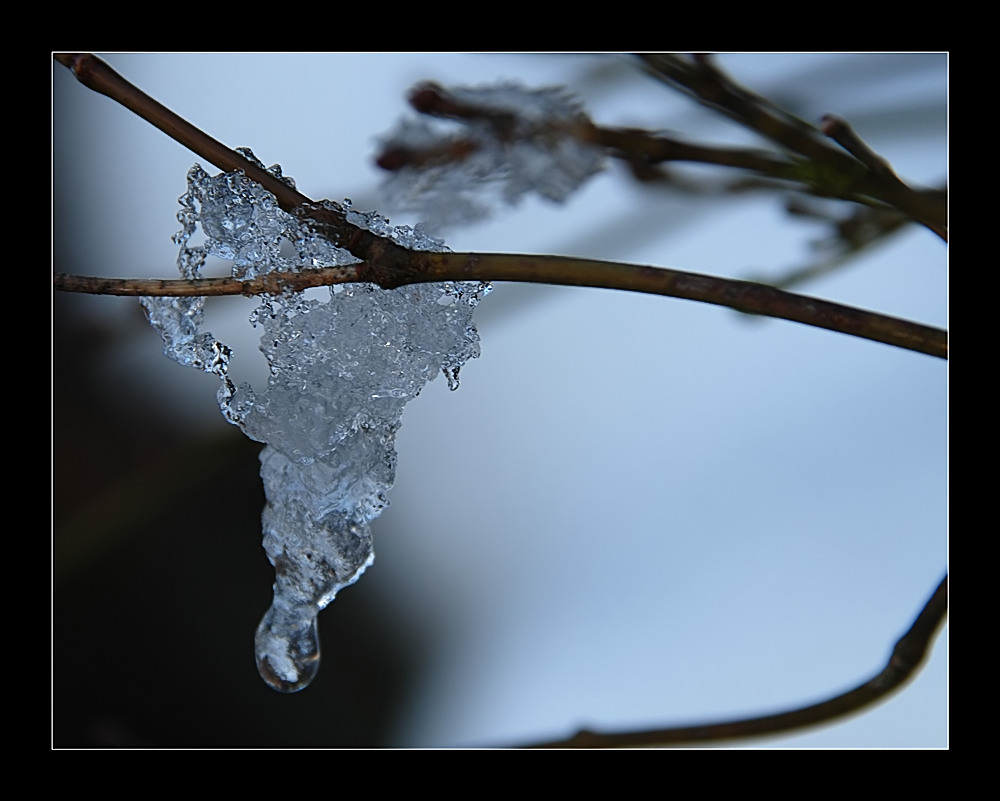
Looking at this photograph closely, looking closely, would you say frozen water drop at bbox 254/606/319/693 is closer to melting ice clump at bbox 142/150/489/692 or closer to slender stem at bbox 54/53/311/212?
melting ice clump at bbox 142/150/489/692

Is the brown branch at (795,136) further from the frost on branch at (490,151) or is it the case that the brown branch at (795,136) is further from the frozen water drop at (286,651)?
the frozen water drop at (286,651)

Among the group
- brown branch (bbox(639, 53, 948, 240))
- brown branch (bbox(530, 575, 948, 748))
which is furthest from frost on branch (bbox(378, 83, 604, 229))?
brown branch (bbox(530, 575, 948, 748))

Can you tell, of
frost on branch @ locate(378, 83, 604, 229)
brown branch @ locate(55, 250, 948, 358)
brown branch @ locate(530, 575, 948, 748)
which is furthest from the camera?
frost on branch @ locate(378, 83, 604, 229)

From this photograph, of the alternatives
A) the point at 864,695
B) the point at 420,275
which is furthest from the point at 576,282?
the point at 864,695

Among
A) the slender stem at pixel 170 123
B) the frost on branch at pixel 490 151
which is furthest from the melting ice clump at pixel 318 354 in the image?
the frost on branch at pixel 490 151

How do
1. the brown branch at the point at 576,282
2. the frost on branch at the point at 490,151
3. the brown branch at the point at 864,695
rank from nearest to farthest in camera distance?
the brown branch at the point at 576,282 < the brown branch at the point at 864,695 < the frost on branch at the point at 490,151

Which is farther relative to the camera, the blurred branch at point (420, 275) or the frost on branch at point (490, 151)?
the frost on branch at point (490, 151)

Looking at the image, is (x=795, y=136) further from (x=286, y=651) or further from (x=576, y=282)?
(x=286, y=651)
